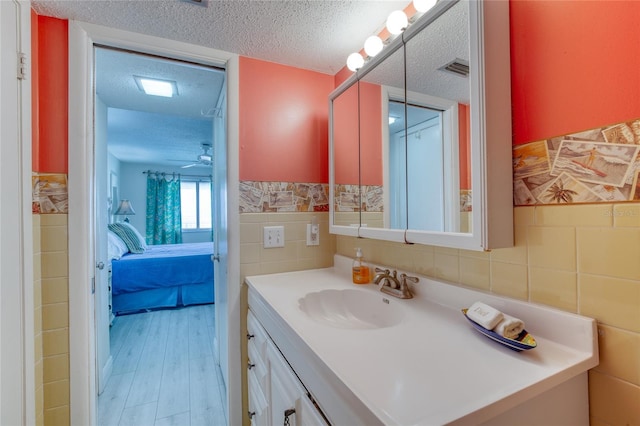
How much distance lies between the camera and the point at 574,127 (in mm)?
682

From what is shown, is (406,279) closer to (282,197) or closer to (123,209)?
(282,197)

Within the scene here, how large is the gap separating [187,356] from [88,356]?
1222mm

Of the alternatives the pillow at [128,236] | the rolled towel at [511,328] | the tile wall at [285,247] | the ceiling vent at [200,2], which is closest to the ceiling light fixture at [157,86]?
the ceiling vent at [200,2]

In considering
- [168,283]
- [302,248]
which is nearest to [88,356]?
[302,248]

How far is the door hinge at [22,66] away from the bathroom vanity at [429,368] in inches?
50.3

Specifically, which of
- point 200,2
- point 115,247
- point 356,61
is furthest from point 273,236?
point 115,247

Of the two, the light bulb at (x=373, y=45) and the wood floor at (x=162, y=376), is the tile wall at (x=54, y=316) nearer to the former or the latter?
the wood floor at (x=162, y=376)

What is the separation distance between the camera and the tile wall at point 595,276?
0.60 m

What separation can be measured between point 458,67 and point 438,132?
0.20 metres

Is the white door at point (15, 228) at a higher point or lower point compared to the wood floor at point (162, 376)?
higher

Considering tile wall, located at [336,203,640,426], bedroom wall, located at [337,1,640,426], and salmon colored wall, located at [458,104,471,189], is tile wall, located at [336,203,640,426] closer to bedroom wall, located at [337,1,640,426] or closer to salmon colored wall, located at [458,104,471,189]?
bedroom wall, located at [337,1,640,426]

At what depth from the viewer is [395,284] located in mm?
1128

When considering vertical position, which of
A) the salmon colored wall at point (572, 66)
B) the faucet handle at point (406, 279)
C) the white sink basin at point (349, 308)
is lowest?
the white sink basin at point (349, 308)

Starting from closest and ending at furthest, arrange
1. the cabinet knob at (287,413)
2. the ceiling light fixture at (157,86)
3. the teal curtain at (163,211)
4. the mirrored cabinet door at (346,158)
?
the cabinet knob at (287,413)
the mirrored cabinet door at (346,158)
the ceiling light fixture at (157,86)
the teal curtain at (163,211)
